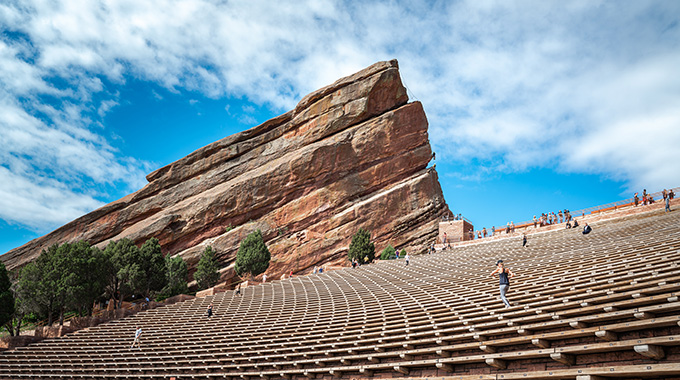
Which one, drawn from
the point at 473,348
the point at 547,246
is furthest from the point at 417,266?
the point at 473,348

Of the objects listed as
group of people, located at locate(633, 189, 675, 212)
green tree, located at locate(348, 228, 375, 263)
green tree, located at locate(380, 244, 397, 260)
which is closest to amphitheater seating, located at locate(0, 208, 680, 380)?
group of people, located at locate(633, 189, 675, 212)

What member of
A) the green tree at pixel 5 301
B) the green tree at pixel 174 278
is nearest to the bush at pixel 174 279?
the green tree at pixel 174 278

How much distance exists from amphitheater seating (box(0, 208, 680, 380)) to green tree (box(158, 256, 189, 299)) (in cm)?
966

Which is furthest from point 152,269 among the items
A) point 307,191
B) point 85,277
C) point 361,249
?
point 307,191

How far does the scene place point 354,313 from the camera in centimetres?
1597

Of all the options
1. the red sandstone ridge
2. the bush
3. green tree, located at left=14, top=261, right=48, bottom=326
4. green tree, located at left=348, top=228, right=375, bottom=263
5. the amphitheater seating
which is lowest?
the amphitheater seating

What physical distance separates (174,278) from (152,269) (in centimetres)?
484

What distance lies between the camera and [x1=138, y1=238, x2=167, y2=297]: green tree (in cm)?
3209

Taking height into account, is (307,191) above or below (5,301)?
above

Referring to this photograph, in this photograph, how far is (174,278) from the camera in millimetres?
37000

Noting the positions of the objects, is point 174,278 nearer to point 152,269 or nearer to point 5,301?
point 152,269

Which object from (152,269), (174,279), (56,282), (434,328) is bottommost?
(434,328)

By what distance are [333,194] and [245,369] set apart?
113ft

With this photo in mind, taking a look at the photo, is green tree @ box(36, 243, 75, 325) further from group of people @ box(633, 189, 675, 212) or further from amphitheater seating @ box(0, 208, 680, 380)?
group of people @ box(633, 189, 675, 212)
